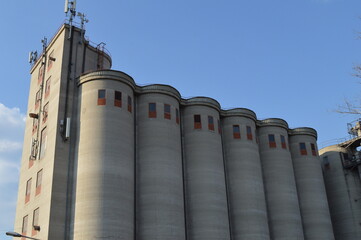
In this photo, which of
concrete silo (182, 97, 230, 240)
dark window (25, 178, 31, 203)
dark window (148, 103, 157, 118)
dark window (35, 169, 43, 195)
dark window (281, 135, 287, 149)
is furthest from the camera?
dark window (281, 135, 287, 149)

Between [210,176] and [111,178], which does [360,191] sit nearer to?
[210,176]

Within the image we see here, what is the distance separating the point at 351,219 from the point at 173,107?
37830 millimetres

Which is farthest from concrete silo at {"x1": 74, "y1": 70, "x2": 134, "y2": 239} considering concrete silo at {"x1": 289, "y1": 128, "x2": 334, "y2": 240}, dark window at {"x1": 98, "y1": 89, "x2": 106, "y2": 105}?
concrete silo at {"x1": 289, "y1": 128, "x2": 334, "y2": 240}

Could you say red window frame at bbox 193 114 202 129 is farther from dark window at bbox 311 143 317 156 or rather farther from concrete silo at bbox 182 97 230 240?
dark window at bbox 311 143 317 156

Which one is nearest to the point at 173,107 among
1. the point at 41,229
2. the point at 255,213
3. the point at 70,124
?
the point at 70,124

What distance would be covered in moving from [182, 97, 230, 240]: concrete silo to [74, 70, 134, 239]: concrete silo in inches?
362

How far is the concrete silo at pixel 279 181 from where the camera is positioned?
6331cm

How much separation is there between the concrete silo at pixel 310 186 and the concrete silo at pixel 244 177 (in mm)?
10087

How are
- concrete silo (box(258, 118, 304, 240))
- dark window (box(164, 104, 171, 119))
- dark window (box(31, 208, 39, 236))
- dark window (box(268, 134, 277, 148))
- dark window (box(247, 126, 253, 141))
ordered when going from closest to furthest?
dark window (box(31, 208, 39, 236)) → dark window (box(164, 104, 171, 119)) → concrete silo (box(258, 118, 304, 240)) → dark window (box(247, 126, 253, 141)) → dark window (box(268, 134, 277, 148))

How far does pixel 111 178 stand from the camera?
4822 centimetres

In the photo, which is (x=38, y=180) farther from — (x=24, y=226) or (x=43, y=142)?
(x=24, y=226)

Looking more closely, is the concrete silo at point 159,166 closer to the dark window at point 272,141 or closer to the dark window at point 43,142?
the dark window at point 43,142

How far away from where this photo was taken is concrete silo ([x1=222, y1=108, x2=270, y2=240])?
192ft

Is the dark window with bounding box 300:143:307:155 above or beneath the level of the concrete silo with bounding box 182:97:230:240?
above
